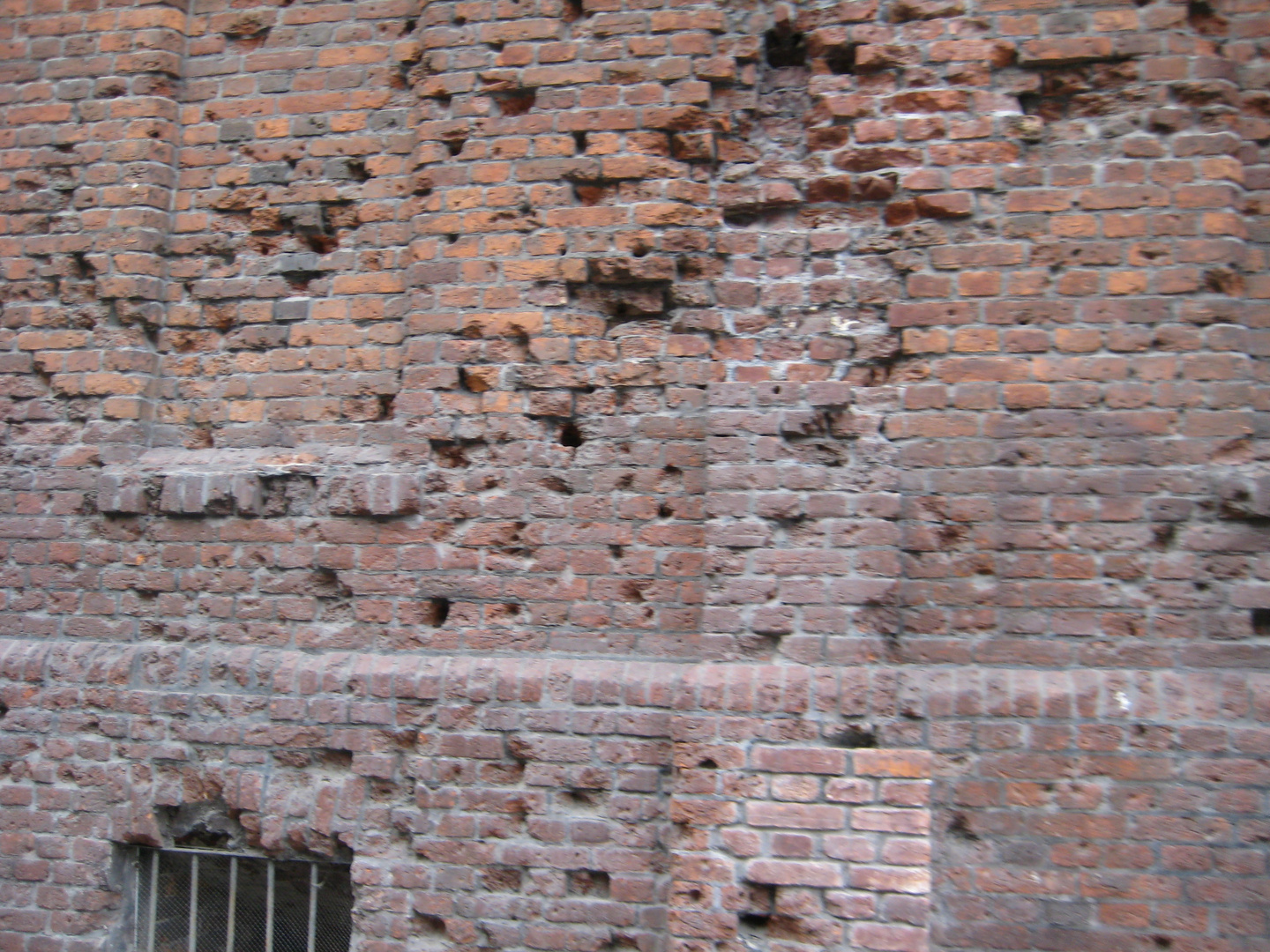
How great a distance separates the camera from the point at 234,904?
9.89ft

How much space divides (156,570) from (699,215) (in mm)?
2196

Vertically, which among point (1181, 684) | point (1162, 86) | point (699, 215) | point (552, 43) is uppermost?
point (552, 43)

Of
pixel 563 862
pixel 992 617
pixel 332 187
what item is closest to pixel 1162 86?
pixel 992 617

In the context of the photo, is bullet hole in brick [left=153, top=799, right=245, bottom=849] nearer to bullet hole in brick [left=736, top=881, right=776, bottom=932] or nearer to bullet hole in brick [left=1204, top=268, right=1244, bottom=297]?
bullet hole in brick [left=736, top=881, right=776, bottom=932]

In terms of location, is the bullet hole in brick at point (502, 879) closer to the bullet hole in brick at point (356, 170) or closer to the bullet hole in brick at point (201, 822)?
the bullet hole in brick at point (201, 822)

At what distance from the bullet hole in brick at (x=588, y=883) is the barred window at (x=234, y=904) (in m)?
0.83

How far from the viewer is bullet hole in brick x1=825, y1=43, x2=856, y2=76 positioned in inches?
110

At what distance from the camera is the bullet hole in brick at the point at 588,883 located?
2.65m

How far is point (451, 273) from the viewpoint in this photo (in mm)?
2900

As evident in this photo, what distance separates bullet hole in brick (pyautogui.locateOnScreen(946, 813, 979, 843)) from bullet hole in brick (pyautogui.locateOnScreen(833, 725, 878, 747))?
0.31 meters

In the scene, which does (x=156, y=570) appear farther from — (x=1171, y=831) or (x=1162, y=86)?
(x=1162, y=86)

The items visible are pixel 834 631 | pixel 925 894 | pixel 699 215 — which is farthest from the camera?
pixel 699 215

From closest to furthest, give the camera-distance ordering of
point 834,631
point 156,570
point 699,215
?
point 834,631, point 699,215, point 156,570

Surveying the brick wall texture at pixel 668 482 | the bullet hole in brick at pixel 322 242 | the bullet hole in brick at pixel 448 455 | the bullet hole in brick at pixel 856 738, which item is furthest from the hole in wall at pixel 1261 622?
the bullet hole in brick at pixel 322 242
